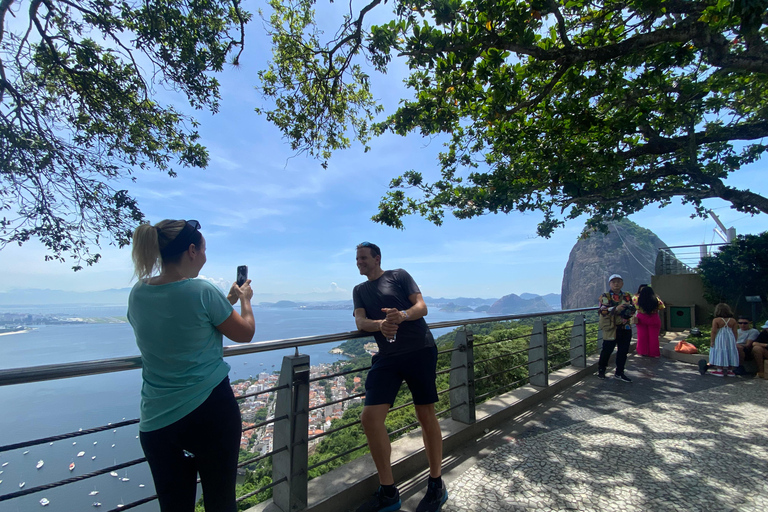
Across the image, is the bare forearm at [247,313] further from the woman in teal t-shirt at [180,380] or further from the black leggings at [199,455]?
the black leggings at [199,455]

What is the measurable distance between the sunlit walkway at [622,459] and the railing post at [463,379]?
0.31m

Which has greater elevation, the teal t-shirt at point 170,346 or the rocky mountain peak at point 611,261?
the rocky mountain peak at point 611,261

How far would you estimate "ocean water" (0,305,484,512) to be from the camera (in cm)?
200

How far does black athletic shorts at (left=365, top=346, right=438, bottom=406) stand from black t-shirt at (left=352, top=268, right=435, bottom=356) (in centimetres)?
6

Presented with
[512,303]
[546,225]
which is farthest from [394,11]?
[512,303]

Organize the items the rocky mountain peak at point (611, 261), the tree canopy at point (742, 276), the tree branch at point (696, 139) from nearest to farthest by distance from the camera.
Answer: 1. the tree branch at point (696, 139)
2. the tree canopy at point (742, 276)
3. the rocky mountain peak at point (611, 261)

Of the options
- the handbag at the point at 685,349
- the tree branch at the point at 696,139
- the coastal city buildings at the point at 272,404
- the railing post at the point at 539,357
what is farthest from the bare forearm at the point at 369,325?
the tree branch at the point at 696,139

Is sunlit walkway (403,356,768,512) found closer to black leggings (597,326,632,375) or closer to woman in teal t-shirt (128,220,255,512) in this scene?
black leggings (597,326,632,375)

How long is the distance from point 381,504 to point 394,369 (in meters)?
0.90

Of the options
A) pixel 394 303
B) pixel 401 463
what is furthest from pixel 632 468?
Answer: pixel 394 303

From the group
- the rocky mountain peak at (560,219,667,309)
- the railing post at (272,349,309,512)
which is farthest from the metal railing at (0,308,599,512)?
the rocky mountain peak at (560,219,667,309)

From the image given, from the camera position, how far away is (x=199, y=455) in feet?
5.07

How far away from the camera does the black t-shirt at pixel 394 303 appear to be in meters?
2.54

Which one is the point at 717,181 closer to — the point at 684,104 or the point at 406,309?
the point at 684,104
